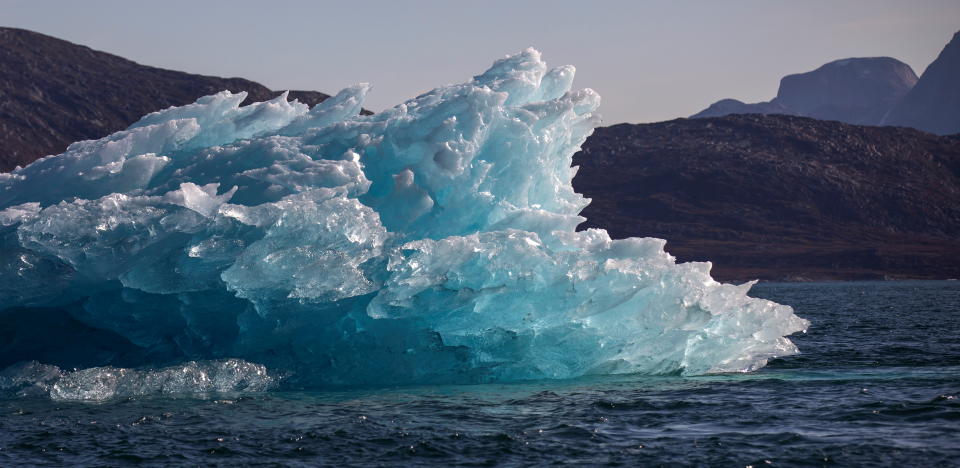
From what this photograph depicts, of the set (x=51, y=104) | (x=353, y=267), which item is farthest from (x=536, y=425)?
(x=51, y=104)

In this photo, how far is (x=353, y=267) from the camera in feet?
77.9

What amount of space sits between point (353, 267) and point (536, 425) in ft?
20.1

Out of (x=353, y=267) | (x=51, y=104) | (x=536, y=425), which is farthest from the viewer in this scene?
(x=51, y=104)

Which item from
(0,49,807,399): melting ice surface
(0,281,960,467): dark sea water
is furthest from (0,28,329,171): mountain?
(0,281,960,467): dark sea water

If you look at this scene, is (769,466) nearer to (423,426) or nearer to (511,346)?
(423,426)

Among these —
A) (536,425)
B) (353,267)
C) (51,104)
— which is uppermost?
(51,104)

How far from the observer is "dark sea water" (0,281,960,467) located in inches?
687

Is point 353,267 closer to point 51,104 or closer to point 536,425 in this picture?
point 536,425

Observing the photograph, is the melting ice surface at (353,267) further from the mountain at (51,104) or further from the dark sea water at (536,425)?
the mountain at (51,104)

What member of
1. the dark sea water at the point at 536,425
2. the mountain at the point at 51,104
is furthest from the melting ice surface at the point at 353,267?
the mountain at the point at 51,104

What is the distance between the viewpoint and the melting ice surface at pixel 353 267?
23781 millimetres

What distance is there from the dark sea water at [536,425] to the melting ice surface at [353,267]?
1251mm

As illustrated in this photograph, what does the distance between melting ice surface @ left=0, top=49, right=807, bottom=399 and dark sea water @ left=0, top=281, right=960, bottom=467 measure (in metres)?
1.25

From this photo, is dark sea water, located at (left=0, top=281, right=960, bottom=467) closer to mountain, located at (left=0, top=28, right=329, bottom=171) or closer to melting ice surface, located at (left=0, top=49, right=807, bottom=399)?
melting ice surface, located at (left=0, top=49, right=807, bottom=399)
